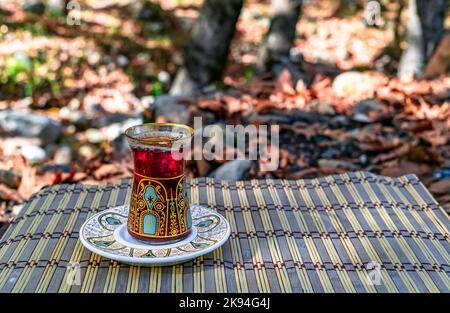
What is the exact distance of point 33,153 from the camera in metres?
4.46

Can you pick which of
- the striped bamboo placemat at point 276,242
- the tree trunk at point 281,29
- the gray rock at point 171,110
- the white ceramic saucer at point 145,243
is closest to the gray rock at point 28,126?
the gray rock at point 171,110

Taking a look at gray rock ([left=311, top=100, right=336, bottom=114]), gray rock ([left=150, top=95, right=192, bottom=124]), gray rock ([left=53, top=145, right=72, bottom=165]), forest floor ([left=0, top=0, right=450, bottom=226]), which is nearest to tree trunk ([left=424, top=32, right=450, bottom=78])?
forest floor ([left=0, top=0, right=450, bottom=226])

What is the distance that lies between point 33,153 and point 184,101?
3.83 feet

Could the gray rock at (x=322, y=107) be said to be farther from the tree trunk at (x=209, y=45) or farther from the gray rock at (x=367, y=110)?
the tree trunk at (x=209, y=45)

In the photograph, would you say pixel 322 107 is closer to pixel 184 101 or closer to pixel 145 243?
pixel 184 101

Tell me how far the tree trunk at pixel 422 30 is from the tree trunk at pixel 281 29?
3.76 feet

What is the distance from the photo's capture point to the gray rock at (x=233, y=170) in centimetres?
301

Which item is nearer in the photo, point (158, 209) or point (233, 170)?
point (158, 209)

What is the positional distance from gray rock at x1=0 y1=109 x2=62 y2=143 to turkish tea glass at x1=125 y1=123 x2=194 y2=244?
362 cm

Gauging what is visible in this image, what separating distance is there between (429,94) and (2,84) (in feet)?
13.1

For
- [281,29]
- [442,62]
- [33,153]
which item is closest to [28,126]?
[33,153]

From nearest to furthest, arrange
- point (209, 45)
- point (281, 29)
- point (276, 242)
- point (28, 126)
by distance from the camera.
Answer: point (276, 242), point (28, 126), point (209, 45), point (281, 29)
